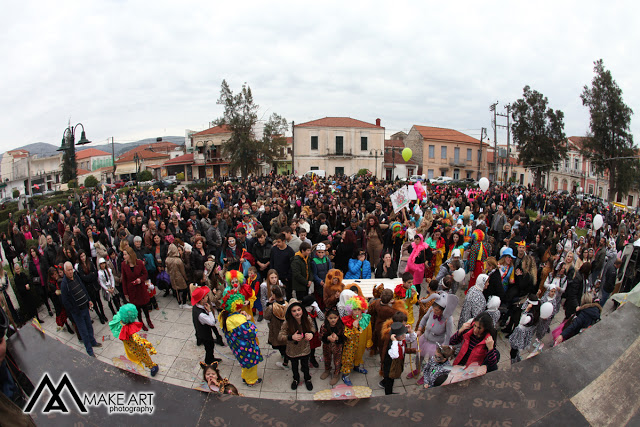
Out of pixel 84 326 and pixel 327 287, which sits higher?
pixel 327 287

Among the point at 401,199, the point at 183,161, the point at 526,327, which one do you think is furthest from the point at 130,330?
the point at 183,161

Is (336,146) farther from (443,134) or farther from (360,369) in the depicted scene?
(360,369)

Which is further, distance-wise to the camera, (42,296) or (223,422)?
(42,296)

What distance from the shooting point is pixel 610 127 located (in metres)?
31.6

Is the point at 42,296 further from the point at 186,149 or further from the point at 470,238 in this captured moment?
the point at 186,149

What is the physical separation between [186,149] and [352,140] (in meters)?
27.2

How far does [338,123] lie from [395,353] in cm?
4133

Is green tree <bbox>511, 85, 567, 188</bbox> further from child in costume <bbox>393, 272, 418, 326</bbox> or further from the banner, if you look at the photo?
child in costume <bbox>393, 272, 418, 326</bbox>

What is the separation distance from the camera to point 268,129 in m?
40.5

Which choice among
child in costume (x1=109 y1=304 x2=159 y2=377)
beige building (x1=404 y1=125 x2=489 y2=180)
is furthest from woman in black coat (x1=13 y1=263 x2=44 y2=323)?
beige building (x1=404 y1=125 x2=489 y2=180)

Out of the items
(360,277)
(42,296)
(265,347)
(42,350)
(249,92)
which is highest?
(249,92)

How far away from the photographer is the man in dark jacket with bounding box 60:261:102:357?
17.9 feet

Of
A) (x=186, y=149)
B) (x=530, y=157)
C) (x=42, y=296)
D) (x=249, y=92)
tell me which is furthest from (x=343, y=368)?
(x=186, y=149)

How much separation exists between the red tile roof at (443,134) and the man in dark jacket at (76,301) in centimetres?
4586
